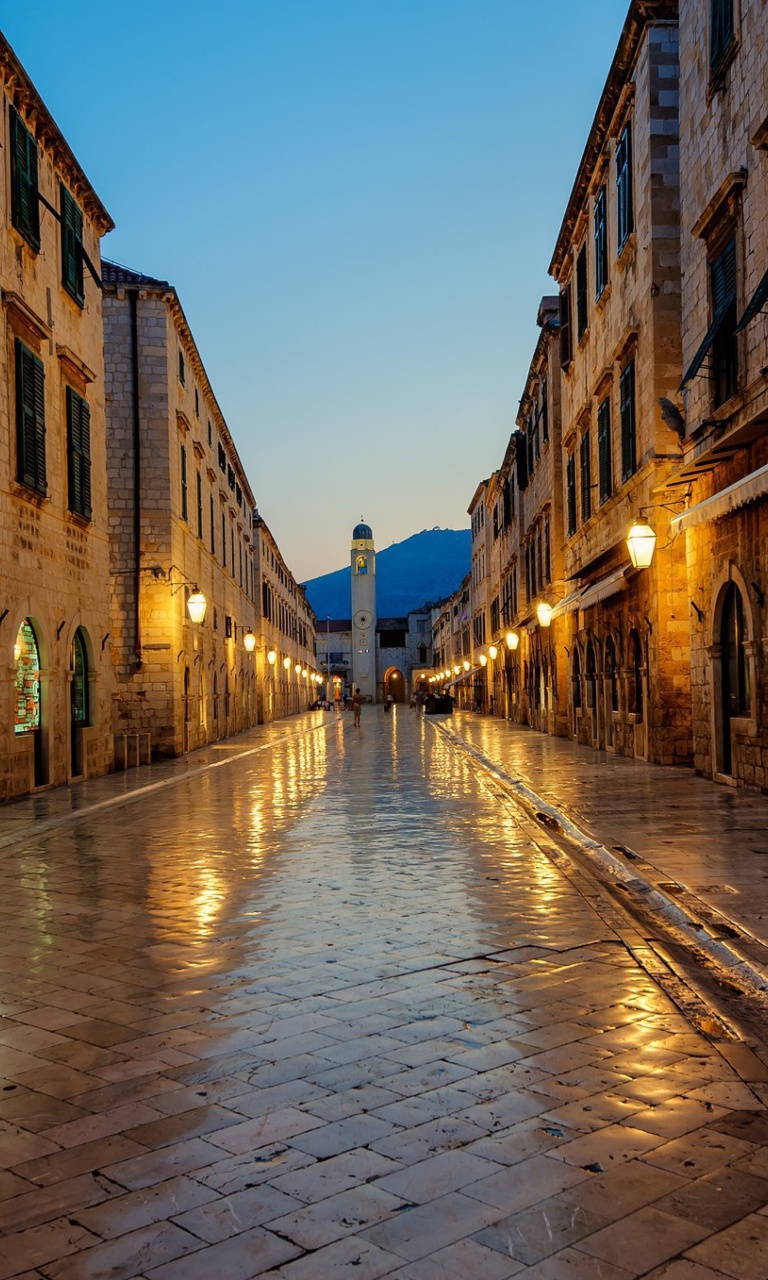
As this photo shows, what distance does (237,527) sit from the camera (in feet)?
144

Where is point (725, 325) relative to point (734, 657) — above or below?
above

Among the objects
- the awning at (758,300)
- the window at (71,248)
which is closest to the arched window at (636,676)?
the awning at (758,300)

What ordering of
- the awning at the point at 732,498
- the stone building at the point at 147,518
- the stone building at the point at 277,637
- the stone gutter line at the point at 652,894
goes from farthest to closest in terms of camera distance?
the stone building at the point at 277,637
the stone building at the point at 147,518
the awning at the point at 732,498
the stone gutter line at the point at 652,894

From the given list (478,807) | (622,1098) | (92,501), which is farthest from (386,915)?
(92,501)

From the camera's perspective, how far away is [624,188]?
764 inches

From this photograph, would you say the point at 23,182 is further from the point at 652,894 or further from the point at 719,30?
the point at 652,894

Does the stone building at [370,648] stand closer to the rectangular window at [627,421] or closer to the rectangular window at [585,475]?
the rectangular window at [585,475]

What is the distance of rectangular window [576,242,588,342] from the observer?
2428cm

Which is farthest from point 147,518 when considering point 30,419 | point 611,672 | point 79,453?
point 611,672

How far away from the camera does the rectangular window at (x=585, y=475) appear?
24.3 metres

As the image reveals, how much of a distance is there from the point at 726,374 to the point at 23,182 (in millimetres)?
10318

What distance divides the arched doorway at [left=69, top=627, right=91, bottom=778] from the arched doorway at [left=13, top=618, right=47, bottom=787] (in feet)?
4.72

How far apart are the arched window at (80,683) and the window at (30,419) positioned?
3.26m

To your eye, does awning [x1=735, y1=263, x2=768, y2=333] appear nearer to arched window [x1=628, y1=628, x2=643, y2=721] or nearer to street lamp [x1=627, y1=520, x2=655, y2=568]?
street lamp [x1=627, y1=520, x2=655, y2=568]
